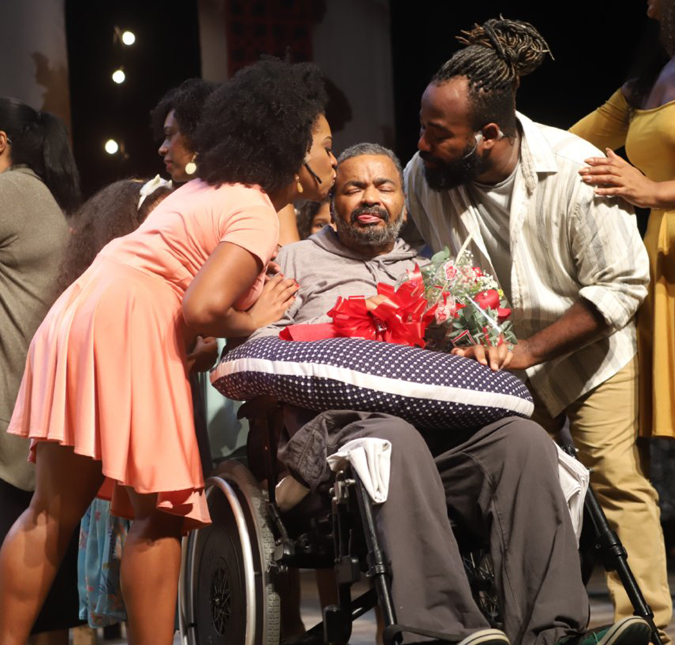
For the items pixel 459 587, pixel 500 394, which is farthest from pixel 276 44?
pixel 459 587

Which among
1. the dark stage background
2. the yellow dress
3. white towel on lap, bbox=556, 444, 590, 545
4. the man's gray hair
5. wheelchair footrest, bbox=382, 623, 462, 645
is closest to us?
wheelchair footrest, bbox=382, 623, 462, 645

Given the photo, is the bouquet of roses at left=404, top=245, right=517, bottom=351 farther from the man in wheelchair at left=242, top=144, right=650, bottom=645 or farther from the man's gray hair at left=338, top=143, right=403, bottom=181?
the man's gray hair at left=338, top=143, right=403, bottom=181

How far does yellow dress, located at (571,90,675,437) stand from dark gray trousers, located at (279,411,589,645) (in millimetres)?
650

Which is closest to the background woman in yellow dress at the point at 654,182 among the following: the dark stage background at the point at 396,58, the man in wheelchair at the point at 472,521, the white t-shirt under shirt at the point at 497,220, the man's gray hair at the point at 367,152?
the white t-shirt under shirt at the point at 497,220

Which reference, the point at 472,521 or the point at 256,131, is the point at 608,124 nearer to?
the point at 256,131

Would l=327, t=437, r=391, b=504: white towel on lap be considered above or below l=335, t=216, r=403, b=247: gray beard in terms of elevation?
below

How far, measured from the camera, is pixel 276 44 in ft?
16.4

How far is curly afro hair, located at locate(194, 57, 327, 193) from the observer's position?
8.43 feet

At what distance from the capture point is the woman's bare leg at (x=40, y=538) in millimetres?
2402

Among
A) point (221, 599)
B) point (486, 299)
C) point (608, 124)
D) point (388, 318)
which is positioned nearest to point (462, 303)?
point (486, 299)

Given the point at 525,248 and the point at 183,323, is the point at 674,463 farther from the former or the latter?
the point at 183,323

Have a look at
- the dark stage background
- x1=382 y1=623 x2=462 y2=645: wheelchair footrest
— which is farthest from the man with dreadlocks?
the dark stage background

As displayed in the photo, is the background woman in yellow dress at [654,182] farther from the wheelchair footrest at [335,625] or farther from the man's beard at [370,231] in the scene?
the wheelchair footrest at [335,625]

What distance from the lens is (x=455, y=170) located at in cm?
297
